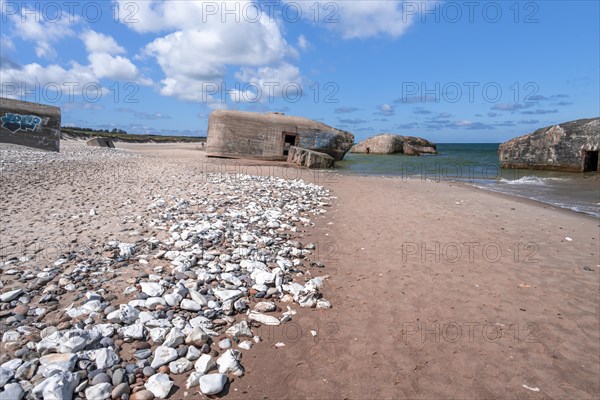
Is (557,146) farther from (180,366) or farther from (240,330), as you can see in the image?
(180,366)

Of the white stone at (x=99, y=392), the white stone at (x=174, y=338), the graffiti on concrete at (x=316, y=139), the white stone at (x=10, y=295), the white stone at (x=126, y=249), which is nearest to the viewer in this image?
the white stone at (x=99, y=392)

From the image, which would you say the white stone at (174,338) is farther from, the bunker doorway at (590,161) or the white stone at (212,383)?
the bunker doorway at (590,161)

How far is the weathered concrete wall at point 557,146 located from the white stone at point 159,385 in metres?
21.7

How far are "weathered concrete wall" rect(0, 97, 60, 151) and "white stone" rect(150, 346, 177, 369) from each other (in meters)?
20.5

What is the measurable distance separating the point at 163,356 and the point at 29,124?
69.2 ft

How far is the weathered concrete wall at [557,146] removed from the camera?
57.8 ft

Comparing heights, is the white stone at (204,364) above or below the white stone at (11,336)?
below

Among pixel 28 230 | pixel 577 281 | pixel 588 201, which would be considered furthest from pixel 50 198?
pixel 588 201

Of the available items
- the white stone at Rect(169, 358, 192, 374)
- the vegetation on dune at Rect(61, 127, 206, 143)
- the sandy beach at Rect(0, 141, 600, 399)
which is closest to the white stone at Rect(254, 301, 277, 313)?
the sandy beach at Rect(0, 141, 600, 399)

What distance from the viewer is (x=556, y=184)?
15.2 metres

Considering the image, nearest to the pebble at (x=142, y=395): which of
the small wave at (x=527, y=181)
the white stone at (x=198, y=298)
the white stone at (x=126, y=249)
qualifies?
the white stone at (x=198, y=298)

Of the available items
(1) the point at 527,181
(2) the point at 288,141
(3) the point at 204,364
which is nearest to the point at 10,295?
(3) the point at 204,364

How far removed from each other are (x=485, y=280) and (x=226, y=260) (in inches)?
134

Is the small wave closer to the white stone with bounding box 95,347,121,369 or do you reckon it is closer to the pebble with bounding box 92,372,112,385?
the white stone with bounding box 95,347,121,369
